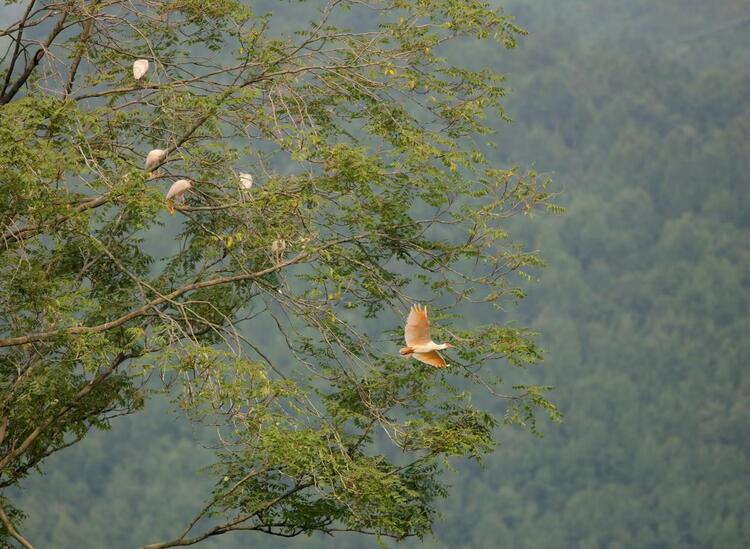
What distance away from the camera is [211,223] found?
804cm

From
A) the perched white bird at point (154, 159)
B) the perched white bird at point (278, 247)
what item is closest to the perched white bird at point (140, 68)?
the perched white bird at point (154, 159)

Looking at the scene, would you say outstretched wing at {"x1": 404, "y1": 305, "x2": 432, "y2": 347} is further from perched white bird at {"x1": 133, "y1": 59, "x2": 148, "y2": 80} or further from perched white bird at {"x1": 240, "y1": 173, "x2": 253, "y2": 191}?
perched white bird at {"x1": 133, "y1": 59, "x2": 148, "y2": 80}

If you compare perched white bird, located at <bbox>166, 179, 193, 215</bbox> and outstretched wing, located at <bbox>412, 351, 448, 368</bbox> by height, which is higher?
perched white bird, located at <bbox>166, 179, 193, 215</bbox>

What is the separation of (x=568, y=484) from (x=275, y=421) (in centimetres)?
4461

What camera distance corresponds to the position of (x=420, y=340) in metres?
6.54

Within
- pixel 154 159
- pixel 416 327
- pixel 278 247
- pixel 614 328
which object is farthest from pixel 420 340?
pixel 614 328

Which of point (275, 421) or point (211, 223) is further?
point (211, 223)

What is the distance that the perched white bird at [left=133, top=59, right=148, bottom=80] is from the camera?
24.3ft

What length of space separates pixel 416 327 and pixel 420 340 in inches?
3.5

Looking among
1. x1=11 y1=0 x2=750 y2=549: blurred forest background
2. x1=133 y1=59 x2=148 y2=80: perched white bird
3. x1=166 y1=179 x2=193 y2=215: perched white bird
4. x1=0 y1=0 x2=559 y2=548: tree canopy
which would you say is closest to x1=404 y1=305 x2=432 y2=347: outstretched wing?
x1=0 y1=0 x2=559 y2=548: tree canopy

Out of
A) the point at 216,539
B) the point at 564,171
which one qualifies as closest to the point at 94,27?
the point at 216,539

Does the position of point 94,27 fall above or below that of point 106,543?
above

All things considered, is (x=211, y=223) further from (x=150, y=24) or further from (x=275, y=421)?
(x=275, y=421)

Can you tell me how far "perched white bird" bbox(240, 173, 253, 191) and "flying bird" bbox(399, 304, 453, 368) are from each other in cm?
118
